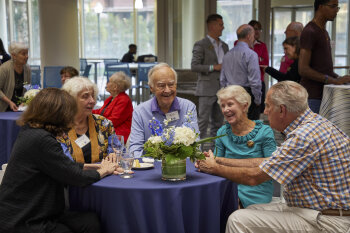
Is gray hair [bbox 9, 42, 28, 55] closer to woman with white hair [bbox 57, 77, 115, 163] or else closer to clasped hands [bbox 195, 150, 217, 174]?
woman with white hair [bbox 57, 77, 115, 163]

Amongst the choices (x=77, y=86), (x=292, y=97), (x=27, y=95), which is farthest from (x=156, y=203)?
(x=27, y=95)

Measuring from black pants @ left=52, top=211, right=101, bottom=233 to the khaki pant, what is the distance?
756mm

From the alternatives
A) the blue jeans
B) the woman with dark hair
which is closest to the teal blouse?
the blue jeans

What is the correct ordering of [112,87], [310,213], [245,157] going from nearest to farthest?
1. [310,213]
2. [245,157]
3. [112,87]

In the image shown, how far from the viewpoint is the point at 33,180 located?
238 cm

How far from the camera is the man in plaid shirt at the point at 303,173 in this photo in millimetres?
2248

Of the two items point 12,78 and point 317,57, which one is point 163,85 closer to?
point 317,57

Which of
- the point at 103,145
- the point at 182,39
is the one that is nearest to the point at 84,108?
the point at 103,145

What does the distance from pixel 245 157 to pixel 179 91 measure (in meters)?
6.12

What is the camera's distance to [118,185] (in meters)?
2.38

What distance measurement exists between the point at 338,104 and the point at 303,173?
5.06 ft

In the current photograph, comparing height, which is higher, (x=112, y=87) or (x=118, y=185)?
(x=112, y=87)

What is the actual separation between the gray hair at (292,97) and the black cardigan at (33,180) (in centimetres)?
119

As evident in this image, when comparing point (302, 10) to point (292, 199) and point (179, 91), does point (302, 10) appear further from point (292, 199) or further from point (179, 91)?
point (292, 199)
